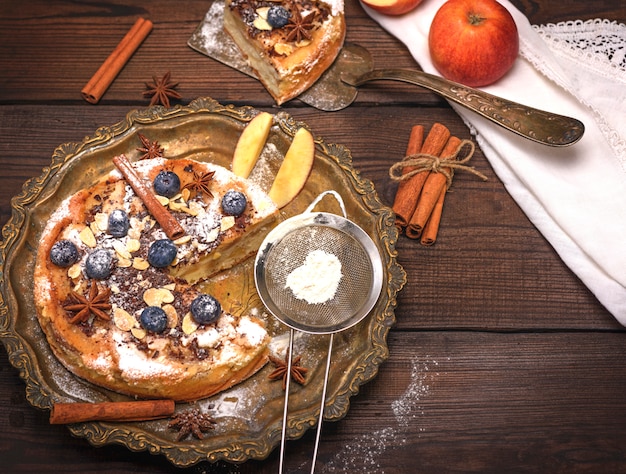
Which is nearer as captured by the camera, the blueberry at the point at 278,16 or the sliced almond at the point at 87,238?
the sliced almond at the point at 87,238

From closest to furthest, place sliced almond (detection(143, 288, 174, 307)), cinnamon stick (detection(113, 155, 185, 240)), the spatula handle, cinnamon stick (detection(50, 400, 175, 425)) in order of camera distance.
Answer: cinnamon stick (detection(50, 400, 175, 425)) → sliced almond (detection(143, 288, 174, 307)) → cinnamon stick (detection(113, 155, 185, 240)) → the spatula handle

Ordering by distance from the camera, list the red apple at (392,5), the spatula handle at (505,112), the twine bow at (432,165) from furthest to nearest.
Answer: the red apple at (392,5)
the twine bow at (432,165)
the spatula handle at (505,112)

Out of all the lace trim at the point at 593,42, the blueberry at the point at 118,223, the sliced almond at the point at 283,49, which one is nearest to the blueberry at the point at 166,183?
the blueberry at the point at 118,223

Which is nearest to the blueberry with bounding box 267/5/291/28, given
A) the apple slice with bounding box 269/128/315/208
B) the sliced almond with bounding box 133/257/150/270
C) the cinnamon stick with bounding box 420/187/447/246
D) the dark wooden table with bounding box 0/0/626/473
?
the dark wooden table with bounding box 0/0/626/473

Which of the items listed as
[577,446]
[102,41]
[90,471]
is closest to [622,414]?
[577,446]

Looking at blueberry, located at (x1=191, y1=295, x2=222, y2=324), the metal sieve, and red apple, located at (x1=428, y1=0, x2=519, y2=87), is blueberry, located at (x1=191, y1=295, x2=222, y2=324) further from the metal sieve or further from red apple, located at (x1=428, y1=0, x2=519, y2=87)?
red apple, located at (x1=428, y1=0, x2=519, y2=87)

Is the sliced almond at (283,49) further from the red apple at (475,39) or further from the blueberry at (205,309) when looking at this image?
the blueberry at (205,309)

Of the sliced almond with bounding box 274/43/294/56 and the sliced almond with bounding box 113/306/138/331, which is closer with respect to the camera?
the sliced almond with bounding box 113/306/138/331

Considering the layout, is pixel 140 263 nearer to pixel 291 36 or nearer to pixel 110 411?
pixel 110 411
